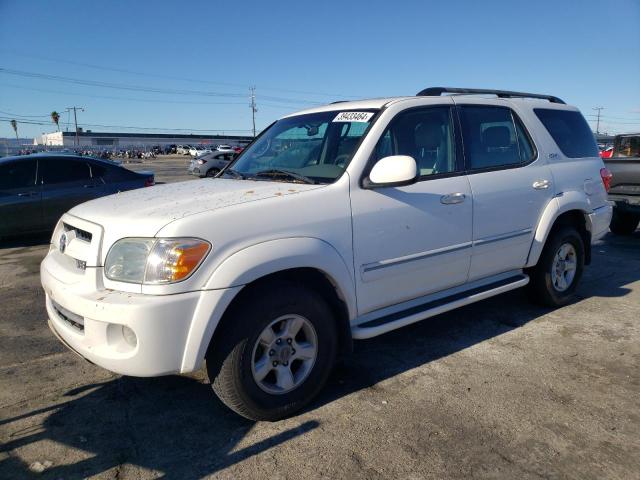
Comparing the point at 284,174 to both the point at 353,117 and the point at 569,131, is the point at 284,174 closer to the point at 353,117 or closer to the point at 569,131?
the point at 353,117

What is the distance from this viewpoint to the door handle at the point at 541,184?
14.1 feet

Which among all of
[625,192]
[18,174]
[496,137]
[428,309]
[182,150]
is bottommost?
[428,309]

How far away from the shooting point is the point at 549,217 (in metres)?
4.38

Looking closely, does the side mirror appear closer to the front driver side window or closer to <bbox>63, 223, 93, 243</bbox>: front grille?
the front driver side window

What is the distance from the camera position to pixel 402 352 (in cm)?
389

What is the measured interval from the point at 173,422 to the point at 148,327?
81 cm

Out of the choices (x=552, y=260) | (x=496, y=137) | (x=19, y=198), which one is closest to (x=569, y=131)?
(x=496, y=137)

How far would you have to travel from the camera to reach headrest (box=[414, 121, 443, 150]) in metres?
3.71

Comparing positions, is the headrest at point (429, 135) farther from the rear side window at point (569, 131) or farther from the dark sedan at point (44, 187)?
the dark sedan at point (44, 187)

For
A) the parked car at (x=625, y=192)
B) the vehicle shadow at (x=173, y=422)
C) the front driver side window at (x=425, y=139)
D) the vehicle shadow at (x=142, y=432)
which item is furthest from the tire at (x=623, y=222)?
the vehicle shadow at (x=142, y=432)

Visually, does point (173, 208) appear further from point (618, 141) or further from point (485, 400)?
point (618, 141)

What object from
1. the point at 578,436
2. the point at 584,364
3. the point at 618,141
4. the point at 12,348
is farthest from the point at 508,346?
the point at 618,141

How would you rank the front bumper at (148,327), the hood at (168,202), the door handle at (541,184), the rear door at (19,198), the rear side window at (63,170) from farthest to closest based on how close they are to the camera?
the rear side window at (63,170), the rear door at (19,198), the door handle at (541,184), the hood at (168,202), the front bumper at (148,327)

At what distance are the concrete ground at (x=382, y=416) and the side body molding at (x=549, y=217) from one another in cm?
66
